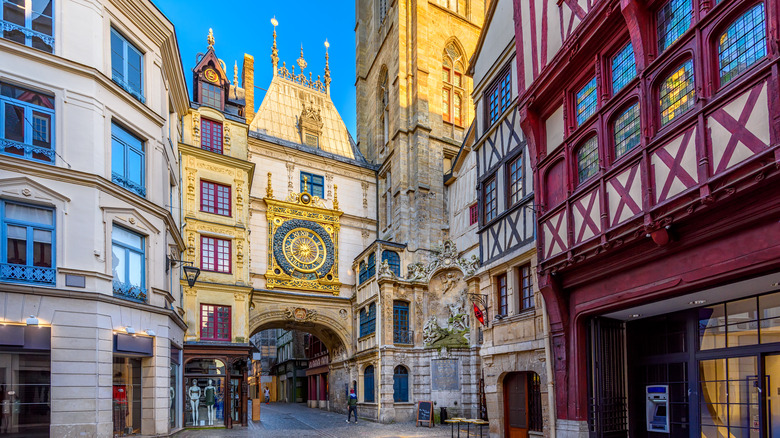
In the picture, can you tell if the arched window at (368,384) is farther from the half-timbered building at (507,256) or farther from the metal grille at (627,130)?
the metal grille at (627,130)

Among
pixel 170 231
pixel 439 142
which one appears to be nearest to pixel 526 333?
pixel 170 231

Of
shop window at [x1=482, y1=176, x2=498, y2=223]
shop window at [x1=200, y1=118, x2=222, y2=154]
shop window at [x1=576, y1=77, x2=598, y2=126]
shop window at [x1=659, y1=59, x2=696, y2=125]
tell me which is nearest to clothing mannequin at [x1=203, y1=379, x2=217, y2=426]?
shop window at [x1=200, y1=118, x2=222, y2=154]

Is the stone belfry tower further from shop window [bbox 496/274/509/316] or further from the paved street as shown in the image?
shop window [bbox 496/274/509/316]

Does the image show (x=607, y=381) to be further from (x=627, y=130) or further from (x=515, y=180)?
(x=515, y=180)

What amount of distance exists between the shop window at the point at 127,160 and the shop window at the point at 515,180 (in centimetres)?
878

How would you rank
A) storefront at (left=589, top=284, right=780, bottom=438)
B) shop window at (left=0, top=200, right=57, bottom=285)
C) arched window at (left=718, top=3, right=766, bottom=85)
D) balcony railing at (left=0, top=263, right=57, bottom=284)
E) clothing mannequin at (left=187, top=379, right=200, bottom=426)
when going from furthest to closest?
clothing mannequin at (left=187, top=379, right=200, bottom=426)
shop window at (left=0, top=200, right=57, bottom=285)
balcony railing at (left=0, top=263, right=57, bottom=284)
storefront at (left=589, top=284, right=780, bottom=438)
arched window at (left=718, top=3, right=766, bottom=85)

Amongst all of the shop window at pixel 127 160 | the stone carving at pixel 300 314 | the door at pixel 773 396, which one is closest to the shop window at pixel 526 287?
the door at pixel 773 396

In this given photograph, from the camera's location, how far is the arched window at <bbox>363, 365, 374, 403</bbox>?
74.2ft

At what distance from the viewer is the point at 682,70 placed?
21.7 ft

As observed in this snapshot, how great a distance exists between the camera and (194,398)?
60.8ft

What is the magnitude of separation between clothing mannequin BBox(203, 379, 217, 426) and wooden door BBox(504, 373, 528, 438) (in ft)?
38.4

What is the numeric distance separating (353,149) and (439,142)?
6278 mm

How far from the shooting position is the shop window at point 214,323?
19469 mm

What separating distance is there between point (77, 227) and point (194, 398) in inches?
418
